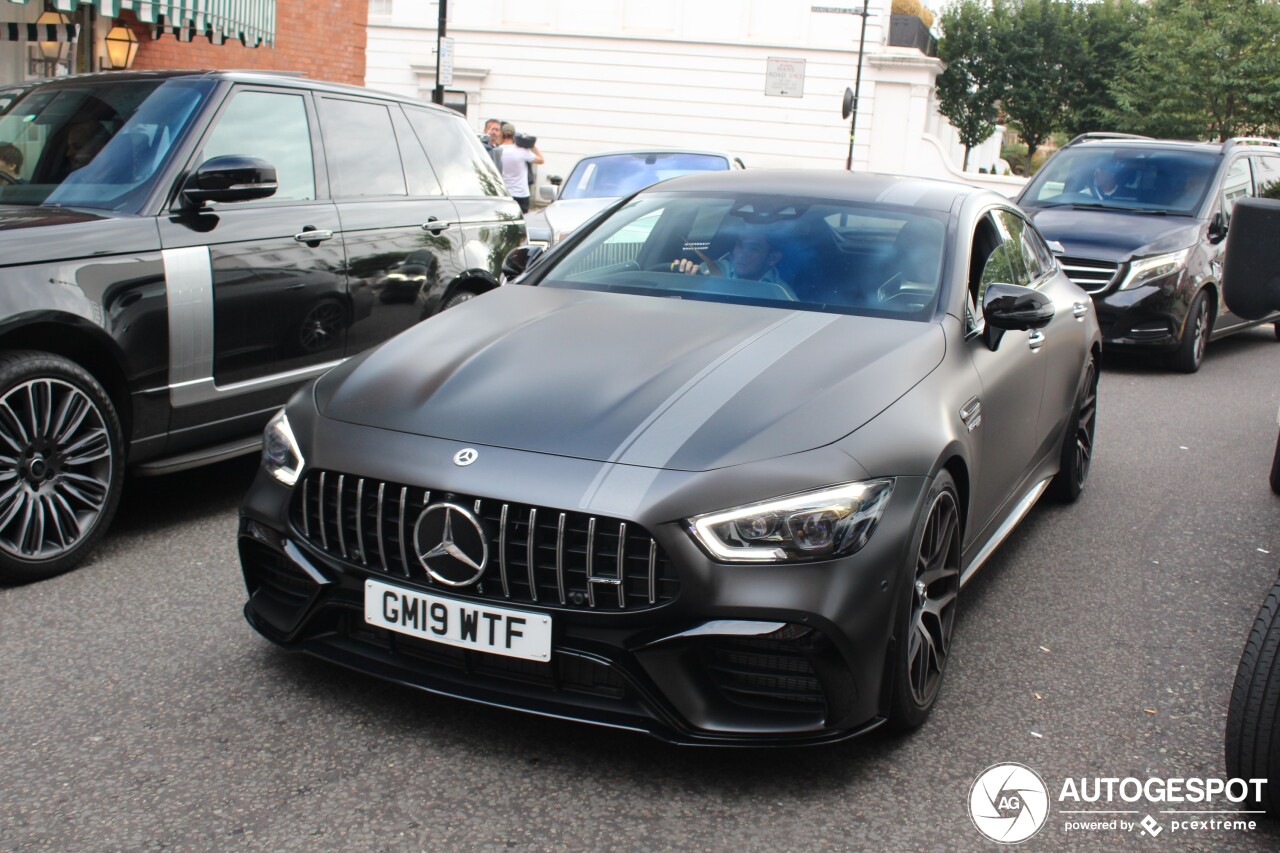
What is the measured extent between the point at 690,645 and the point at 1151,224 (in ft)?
29.5

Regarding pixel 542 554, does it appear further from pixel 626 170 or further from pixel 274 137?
pixel 626 170

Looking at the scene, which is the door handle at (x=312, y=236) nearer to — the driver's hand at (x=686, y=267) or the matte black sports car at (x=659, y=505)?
the matte black sports car at (x=659, y=505)

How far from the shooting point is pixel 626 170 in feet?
44.4

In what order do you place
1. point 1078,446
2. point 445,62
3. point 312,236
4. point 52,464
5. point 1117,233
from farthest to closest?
point 445,62
point 1117,233
point 1078,446
point 312,236
point 52,464

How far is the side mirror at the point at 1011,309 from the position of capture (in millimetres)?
4191

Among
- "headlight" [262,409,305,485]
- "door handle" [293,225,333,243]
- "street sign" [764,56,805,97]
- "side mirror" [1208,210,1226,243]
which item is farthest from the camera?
"street sign" [764,56,805,97]

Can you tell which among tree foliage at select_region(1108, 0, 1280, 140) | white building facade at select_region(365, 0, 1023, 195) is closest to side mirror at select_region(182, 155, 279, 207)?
white building facade at select_region(365, 0, 1023, 195)

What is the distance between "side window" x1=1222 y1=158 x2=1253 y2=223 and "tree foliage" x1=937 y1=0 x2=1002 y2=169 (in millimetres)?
44940

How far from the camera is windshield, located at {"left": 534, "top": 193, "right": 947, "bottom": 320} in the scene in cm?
431

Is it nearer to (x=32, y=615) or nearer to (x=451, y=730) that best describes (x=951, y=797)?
(x=451, y=730)

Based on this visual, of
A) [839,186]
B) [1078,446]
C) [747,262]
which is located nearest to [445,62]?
[1078,446]

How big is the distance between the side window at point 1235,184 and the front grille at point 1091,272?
53.5 inches

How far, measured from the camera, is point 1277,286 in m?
3.09

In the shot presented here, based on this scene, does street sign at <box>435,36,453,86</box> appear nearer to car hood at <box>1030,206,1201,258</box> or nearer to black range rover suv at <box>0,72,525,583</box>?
car hood at <box>1030,206,1201,258</box>
